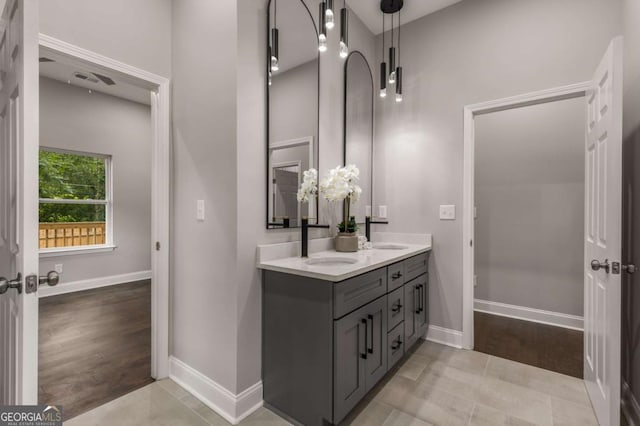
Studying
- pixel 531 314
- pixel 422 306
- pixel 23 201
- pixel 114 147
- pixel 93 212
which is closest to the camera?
pixel 23 201

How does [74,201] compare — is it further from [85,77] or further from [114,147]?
[85,77]

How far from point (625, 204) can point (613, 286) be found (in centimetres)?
75

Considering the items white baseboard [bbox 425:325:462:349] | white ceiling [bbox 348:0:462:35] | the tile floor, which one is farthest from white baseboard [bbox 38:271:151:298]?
white ceiling [bbox 348:0:462:35]

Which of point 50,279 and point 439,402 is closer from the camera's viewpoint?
point 50,279

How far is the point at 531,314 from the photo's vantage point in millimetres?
3336

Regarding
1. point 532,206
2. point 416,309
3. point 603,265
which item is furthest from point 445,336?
point 532,206

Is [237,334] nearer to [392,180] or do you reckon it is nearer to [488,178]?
[392,180]

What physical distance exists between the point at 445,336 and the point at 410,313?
64 cm

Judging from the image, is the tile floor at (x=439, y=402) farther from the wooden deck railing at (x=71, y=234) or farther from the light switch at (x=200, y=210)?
the wooden deck railing at (x=71, y=234)

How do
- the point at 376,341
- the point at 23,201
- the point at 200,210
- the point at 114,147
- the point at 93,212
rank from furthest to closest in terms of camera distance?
Result: 1. the point at 114,147
2. the point at 93,212
3. the point at 200,210
4. the point at 376,341
5. the point at 23,201

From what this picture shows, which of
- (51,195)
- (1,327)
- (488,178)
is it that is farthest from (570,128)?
(51,195)

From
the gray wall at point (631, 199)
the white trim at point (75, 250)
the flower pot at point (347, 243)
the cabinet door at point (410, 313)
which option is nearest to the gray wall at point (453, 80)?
the gray wall at point (631, 199)

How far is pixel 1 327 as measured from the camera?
127 centimetres

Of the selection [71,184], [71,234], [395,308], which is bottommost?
[395,308]
